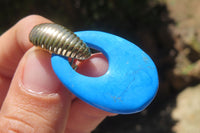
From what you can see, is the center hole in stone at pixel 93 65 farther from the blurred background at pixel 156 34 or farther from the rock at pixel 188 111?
the rock at pixel 188 111

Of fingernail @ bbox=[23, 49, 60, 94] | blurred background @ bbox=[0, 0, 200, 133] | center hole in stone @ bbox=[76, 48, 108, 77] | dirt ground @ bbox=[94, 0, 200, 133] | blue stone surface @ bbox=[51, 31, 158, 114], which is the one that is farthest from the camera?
dirt ground @ bbox=[94, 0, 200, 133]

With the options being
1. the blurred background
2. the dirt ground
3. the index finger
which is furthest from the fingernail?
the dirt ground

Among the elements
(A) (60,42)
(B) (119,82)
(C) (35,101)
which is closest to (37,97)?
(C) (35,101)

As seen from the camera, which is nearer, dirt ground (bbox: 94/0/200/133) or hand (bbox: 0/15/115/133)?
hand (bbox: 0/15/115/133)

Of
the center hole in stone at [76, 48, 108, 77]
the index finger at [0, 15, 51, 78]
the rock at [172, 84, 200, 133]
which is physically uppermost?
the center hole in stone at [76, 48, 108, 77]

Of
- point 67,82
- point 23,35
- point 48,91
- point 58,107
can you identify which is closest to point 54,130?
point 58,107

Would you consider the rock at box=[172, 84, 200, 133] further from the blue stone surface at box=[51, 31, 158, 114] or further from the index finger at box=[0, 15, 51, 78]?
the index finger at box=[0, 15, 51, 78]

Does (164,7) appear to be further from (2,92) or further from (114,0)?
(2,92)

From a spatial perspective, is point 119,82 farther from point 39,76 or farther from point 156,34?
point 156,34

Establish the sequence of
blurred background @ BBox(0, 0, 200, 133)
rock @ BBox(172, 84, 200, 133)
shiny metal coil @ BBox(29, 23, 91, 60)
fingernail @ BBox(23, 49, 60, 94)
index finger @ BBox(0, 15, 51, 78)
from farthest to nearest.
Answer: blurred background @ BBox(0, 0, 200, 133) → rock @ BBox(172, 84, 200, 133) → index finger @ BBox(0, 15, 51, 78) → fingernail @ BBox(23, 49, 60, 94) → shiny metal coil @ BBox(29, 23, 91, 60)
